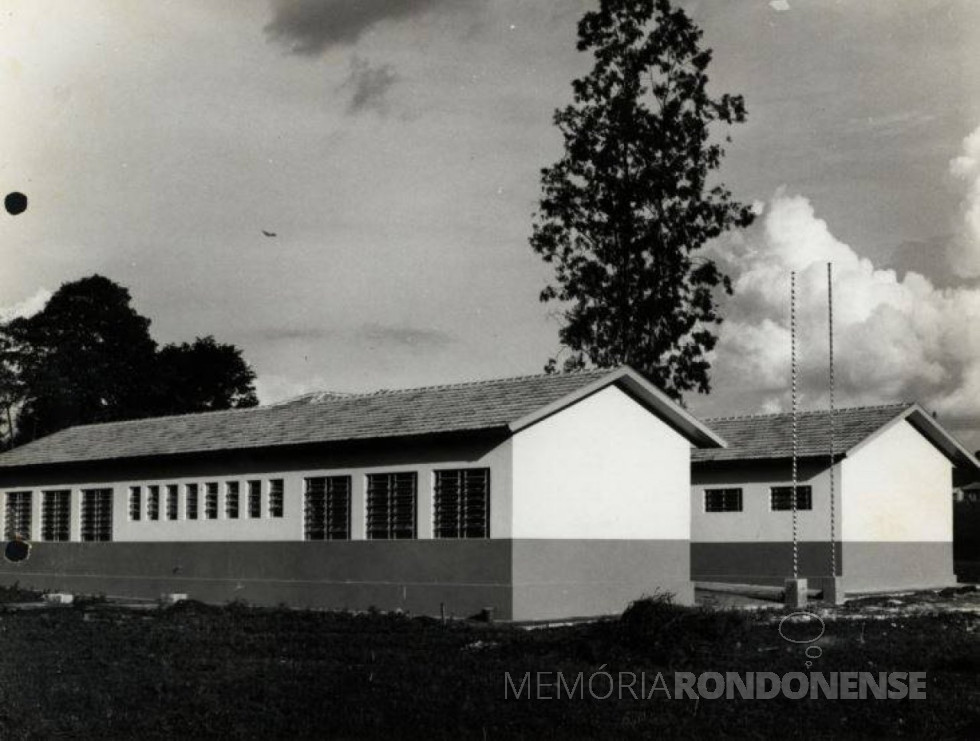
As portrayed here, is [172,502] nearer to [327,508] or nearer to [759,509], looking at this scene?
[327,508]

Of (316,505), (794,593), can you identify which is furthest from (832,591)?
(316,505)

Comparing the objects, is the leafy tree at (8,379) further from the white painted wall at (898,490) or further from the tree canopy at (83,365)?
the white painted wall at (898,490)

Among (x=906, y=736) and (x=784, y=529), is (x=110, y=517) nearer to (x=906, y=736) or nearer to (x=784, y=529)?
(x=784, y=529)

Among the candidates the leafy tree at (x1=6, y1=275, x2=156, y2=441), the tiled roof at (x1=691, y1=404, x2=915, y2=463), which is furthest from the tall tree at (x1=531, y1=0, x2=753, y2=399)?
the leafy tree at (x1=6, y1=275, x2=156, y2=441)

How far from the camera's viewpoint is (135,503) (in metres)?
30.7

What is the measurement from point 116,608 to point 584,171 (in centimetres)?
1888

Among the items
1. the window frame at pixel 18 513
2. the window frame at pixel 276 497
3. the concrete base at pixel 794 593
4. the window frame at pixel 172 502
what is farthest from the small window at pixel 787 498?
the window frame at pixel 18 513

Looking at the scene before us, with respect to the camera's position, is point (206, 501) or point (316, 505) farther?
point (206, 501)

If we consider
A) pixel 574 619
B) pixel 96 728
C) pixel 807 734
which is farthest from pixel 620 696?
pixel 574 619

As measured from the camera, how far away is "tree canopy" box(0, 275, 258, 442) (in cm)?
6016

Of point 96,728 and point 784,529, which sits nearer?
point 96,728

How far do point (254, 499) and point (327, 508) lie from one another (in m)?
2.50

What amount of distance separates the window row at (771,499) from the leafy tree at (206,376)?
3826cm

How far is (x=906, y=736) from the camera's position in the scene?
10.8 meters
